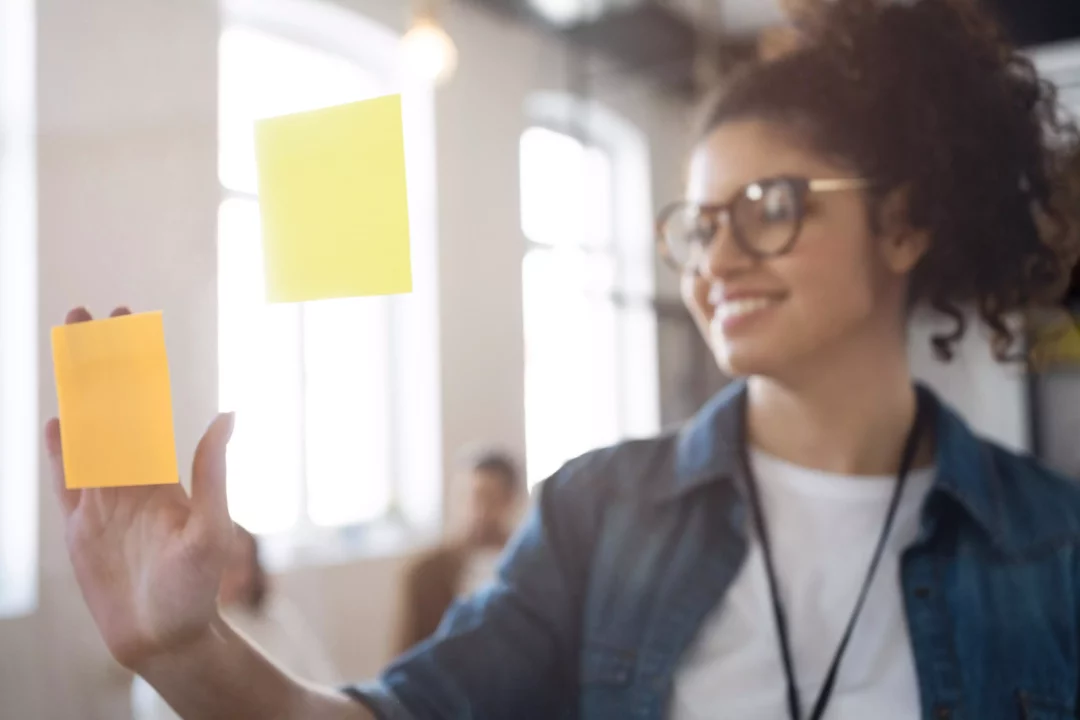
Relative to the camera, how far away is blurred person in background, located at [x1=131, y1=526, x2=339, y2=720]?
0.29 meters

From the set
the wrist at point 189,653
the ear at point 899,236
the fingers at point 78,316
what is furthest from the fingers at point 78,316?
the ear at point 899,236

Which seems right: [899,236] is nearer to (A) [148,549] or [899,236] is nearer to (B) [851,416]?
(B) [851,416]

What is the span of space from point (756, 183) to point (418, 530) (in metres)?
0.25

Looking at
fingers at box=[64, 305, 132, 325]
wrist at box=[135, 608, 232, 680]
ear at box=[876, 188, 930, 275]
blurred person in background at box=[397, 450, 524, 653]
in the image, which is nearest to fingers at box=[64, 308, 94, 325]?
fingers at box=[64, 305, 132, 325]

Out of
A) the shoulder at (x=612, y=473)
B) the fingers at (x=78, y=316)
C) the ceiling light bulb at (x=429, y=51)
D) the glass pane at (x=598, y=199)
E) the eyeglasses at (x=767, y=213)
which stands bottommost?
the shoulder at (x=612, y=473)

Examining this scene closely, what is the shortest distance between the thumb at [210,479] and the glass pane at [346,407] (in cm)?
6

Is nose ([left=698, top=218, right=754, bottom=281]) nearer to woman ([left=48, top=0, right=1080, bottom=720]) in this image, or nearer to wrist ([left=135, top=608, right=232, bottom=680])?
woman ([left=48, top=0, right=1080, bottom=720])

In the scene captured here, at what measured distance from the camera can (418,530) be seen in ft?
1.45

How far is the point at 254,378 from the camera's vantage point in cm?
30

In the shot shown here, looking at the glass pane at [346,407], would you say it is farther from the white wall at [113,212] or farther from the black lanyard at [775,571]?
the black lanyard at [775,571]

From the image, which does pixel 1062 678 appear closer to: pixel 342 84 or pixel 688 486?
pixel 688 486

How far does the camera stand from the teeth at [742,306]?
0.38 meters

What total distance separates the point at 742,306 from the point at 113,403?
265mm

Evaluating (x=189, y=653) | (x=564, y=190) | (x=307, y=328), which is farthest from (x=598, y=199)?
(x=189, y=653)
